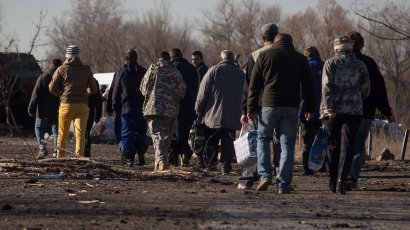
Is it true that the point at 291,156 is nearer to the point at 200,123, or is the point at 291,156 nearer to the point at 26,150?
the point at 200,123

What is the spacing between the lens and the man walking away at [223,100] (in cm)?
1703

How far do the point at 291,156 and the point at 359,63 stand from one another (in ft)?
4.20

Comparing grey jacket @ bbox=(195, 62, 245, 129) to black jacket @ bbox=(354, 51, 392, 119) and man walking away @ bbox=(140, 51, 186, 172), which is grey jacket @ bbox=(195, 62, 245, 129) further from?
black jacket @ bbox=(354, 51, 392, 119)

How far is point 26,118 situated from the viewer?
115ft

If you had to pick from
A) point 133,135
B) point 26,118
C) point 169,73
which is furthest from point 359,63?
point 26,118

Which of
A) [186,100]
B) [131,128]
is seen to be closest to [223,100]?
[186,100]

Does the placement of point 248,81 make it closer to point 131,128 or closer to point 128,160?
point 131,128

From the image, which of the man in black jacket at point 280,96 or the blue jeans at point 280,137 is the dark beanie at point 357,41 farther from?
the blue jeans at point 280,137

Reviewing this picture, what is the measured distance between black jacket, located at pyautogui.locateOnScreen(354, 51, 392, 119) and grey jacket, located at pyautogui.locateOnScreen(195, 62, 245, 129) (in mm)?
3918

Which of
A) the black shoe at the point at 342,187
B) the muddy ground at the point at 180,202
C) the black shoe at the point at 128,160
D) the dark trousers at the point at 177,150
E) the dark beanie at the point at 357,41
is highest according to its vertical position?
the dark beanie at the point at 357,41

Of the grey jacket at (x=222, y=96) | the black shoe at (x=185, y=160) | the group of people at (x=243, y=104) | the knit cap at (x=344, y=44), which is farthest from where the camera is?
the black shoe at (x=185, y=160)

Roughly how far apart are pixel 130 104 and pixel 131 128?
386mm

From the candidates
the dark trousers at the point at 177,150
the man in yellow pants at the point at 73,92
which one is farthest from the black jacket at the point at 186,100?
the man in yellow pants at the point at 73,92

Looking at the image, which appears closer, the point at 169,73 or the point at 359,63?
the point at 359,63
